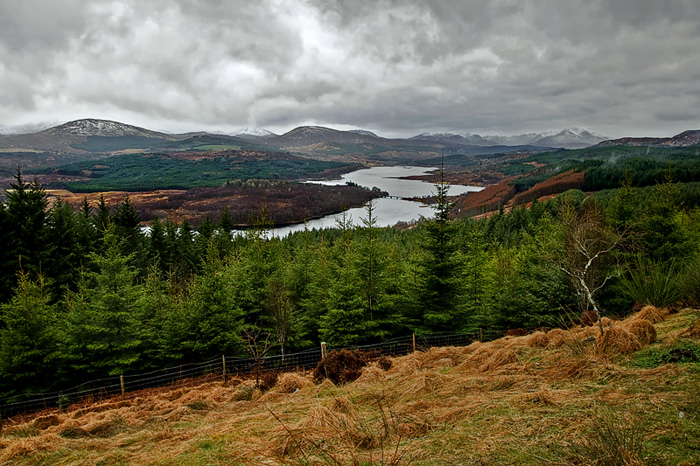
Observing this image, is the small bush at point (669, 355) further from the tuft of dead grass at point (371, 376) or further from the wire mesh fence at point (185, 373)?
the wire mesh fence at point (185, 373)

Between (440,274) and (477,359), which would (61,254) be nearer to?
(440,274)

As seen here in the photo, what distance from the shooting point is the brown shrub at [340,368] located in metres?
9.00

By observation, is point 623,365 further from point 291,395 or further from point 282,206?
point 282,206

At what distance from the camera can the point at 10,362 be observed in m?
11.4

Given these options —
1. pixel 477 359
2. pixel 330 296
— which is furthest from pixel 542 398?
pixel 330 296

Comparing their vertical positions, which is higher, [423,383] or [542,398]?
[542,398]

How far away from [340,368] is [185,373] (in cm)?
695

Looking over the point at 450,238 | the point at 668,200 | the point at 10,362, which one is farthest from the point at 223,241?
the point at 668,200

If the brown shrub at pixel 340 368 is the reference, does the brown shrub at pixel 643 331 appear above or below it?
above

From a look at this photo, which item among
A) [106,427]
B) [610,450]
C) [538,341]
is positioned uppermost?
[610,450]

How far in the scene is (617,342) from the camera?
674 centimetres

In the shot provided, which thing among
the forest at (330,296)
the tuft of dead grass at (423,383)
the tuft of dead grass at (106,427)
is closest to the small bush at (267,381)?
the forest at (330,296)

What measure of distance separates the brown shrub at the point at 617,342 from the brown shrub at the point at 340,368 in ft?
17.6

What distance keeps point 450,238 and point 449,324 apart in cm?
357
